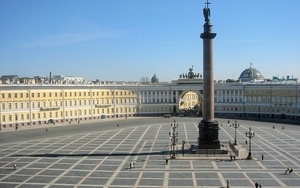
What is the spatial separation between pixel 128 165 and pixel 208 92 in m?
11.6

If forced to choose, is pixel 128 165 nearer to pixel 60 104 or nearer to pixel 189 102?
pixel 60 104

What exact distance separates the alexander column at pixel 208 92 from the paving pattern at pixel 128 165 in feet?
9.52

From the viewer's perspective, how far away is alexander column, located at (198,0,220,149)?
3912 centimetres

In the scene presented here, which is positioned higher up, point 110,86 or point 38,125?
point 110,86

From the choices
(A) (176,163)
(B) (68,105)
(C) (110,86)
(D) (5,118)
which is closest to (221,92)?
(C) (110,86)

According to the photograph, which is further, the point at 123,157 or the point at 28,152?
the point at 28,152

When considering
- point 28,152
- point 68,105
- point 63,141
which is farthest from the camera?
point 68,105

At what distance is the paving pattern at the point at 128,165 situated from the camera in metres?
29.9

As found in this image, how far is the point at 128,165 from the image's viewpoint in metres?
35.8

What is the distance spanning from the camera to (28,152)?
42781mm

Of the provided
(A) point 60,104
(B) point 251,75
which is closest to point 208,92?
(A) point 60,104

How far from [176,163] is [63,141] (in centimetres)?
2043

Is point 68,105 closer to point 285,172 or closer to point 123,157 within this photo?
point 123,157

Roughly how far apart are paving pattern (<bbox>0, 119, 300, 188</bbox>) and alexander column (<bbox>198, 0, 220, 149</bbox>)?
2.90 metres
